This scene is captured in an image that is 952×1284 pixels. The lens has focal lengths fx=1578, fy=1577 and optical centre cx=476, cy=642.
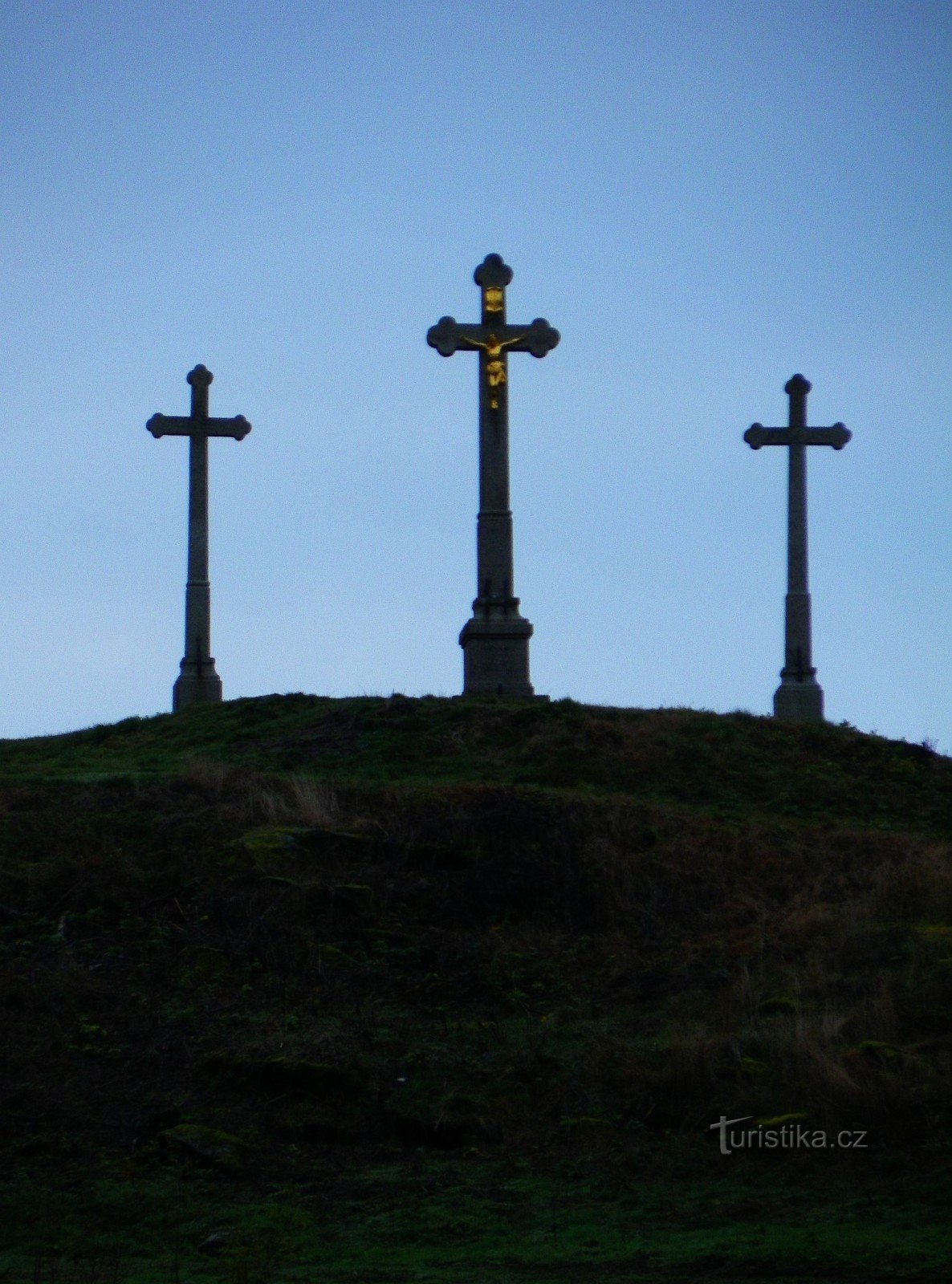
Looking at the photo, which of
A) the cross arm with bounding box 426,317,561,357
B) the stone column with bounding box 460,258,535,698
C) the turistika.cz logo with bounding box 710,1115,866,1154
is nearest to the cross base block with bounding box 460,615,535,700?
the stone column with bounding box 460,258,535,698

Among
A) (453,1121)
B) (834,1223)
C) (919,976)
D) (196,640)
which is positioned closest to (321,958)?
(453,1121)

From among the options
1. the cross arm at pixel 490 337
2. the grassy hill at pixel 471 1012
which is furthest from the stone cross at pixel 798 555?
the grassy hill at pixel 471 1012

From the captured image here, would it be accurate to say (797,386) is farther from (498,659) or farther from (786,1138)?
(786,1138)

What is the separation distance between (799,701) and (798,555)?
2.16m

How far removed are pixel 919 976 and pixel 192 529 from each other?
14.5 meters

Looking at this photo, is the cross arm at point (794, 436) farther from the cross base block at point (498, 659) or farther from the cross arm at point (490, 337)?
the cross base block at point (498, 659)

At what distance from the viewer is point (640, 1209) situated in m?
7.54

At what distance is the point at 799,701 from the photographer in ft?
72.4

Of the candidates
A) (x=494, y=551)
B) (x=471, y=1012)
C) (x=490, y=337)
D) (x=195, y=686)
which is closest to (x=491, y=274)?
(x=490, y=337)

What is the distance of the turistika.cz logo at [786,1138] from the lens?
8.16m

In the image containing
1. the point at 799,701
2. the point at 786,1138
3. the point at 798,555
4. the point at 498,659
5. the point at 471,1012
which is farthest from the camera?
the point at 798,555

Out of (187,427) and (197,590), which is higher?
(187,427)

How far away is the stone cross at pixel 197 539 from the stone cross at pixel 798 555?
7879 millimetres

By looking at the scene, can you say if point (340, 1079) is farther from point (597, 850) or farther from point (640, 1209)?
point (597, 850)
